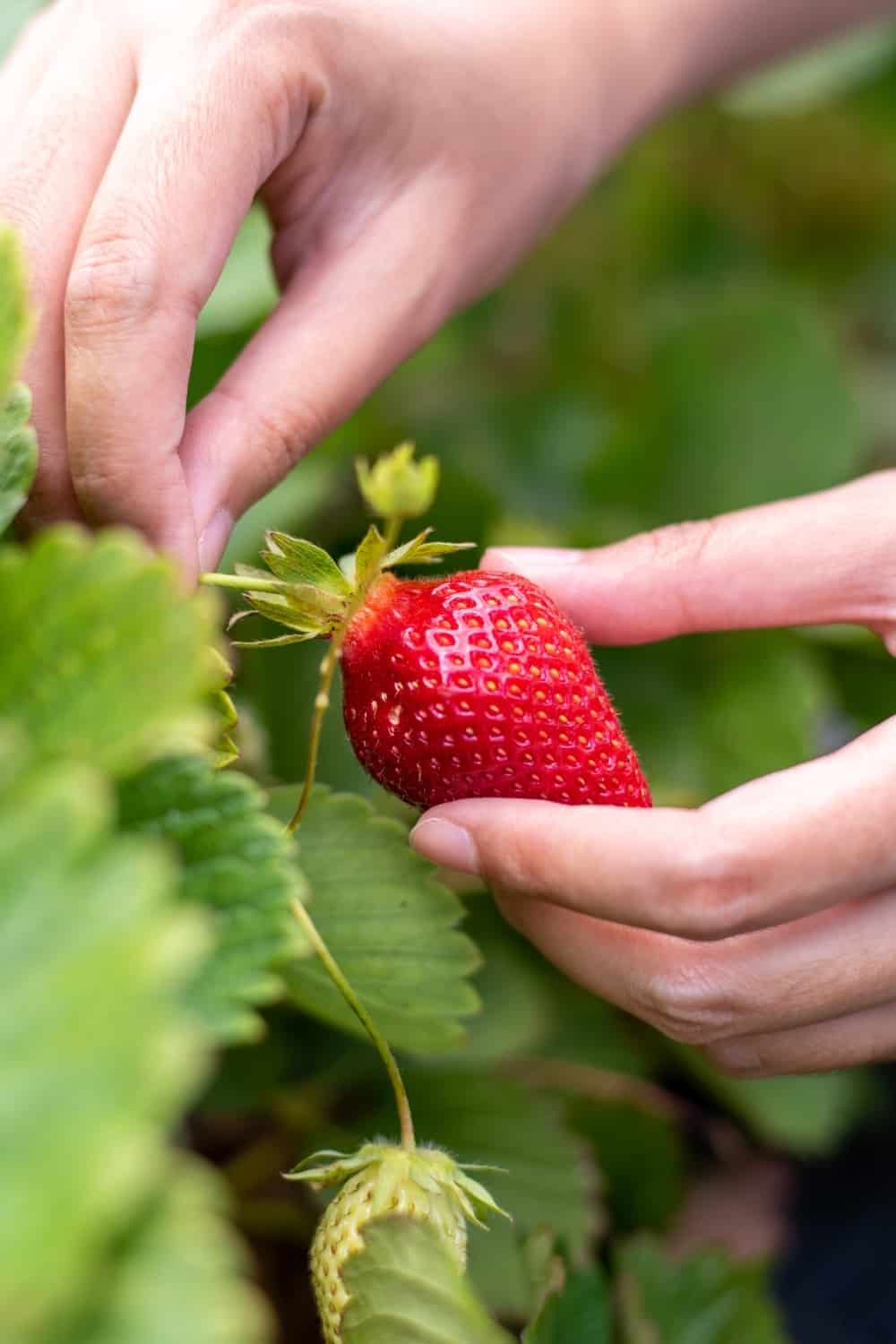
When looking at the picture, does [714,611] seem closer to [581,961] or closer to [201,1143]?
[581,961]

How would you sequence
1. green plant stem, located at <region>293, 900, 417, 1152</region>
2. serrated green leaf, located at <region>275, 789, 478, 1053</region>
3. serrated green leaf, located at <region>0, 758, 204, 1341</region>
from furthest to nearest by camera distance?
1. serrated green leaf, located at <region>275, 789, 478, 1053</region>
2. green plant stem, located at <region>293, 900, 417, 1152</region>
3. serrated green leaf, located at <region>0, 758, 204, 1341</region>

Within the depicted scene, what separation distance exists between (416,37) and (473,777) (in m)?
0.41

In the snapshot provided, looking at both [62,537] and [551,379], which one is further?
[551,379]

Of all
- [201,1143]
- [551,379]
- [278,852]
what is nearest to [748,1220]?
[201,1143]

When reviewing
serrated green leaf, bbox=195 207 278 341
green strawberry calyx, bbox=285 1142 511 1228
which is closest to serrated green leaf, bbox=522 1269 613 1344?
green strawberry calyx, bbox=285 1142 511 1228

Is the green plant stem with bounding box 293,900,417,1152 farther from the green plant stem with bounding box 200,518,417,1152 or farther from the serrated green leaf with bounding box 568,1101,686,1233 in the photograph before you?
the serrated green leaf with bounding box 568,1101,686,1233

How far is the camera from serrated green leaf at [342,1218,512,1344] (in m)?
0.34

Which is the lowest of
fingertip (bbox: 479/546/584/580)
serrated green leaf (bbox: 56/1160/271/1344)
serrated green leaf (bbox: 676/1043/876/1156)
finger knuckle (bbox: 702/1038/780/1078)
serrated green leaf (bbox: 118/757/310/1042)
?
serrated green leaf (bbox: 676/1043/876/1156)

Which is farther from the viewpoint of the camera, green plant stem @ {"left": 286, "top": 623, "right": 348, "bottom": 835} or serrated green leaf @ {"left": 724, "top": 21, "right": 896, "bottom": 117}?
serrated green leaf @ {"left": 724, "top": 21, "right": 896, "bottom": 117}

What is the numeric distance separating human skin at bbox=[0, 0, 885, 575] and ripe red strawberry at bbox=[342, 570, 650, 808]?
0.29ft

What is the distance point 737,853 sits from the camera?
0.48m

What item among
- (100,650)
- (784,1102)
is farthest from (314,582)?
(784,1102)

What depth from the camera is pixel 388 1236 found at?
0.39 metres

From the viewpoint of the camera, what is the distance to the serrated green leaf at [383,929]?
0.51 m
